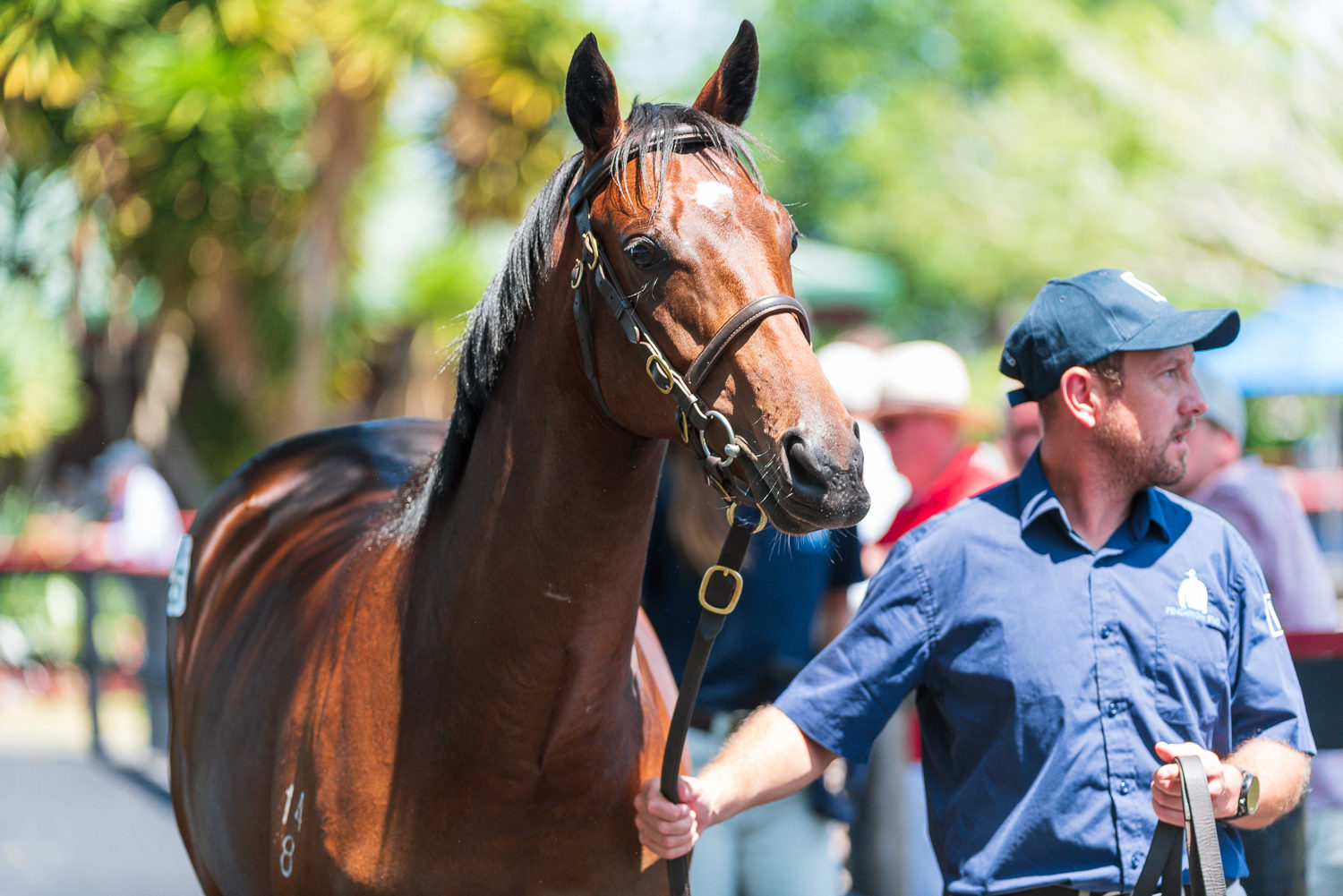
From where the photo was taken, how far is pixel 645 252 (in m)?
1.76

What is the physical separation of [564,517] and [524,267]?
43 cm

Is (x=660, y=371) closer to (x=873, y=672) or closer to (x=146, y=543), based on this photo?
(x=873, y=672)

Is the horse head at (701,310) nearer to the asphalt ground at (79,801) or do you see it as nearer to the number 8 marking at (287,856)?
the number 8 marking at (287,856)

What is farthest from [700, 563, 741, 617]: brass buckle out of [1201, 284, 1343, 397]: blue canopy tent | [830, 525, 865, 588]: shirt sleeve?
[1201, 284, 1343, 397]: blue canopy tent

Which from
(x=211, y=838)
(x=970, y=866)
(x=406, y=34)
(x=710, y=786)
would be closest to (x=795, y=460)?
(x=710, y=786)

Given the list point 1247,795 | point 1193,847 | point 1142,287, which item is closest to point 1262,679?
point 1247,795

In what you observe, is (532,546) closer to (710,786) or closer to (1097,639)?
(710,786)

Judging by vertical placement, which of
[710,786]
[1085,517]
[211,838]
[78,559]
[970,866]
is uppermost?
[1085,517]

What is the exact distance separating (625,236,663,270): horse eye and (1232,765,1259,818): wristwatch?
116 cm

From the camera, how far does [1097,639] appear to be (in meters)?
1.97

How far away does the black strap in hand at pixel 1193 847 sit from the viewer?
1709 mm

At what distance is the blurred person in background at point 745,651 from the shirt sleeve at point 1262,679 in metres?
1.08

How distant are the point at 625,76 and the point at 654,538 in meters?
8.13

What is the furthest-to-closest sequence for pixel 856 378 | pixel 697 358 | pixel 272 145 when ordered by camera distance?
pixel 272 145, pixel 856 378, pixel 697 358
